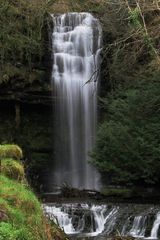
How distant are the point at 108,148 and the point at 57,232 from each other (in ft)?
34.3

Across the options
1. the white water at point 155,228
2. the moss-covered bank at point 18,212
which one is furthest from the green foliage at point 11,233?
the white water at point 155,228

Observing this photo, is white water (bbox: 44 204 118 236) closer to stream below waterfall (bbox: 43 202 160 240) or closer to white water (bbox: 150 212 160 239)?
stream below waterfall (bbox: 43 202 160 240)

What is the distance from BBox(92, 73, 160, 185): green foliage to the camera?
735 inches

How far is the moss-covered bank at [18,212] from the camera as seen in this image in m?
6.19

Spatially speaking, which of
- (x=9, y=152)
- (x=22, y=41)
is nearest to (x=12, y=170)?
(x=9, y=152)

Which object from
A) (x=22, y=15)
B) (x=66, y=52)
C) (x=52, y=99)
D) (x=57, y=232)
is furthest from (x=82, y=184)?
(x=57, y=232)

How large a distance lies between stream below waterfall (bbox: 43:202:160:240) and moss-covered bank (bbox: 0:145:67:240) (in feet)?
18.0

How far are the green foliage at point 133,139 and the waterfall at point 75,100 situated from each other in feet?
→ 14.4

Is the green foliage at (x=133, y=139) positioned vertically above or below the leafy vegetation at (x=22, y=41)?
below

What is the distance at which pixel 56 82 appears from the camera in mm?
24484

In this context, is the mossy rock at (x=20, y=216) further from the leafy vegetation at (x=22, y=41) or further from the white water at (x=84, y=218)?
the leafy vegetation at (x=22, y=41)

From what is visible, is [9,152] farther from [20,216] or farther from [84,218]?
[84,218]

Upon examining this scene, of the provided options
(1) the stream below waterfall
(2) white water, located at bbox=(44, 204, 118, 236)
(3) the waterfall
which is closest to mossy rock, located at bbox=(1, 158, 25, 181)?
(1) the stream below waterfall

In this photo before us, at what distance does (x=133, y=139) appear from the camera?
18.9 meters
